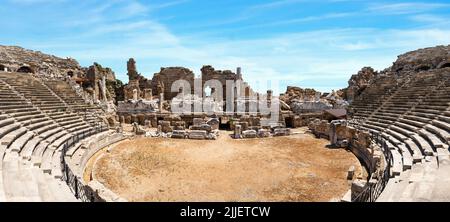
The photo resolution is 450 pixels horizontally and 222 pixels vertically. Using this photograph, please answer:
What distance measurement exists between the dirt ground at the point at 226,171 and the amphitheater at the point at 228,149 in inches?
2.1

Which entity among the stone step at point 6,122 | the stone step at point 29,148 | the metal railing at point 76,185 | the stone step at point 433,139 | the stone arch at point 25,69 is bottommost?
the metal railing at point 76,185

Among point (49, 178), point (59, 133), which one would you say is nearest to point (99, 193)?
point (49, 178)

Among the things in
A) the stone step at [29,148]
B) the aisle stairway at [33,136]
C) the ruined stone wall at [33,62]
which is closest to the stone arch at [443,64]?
the aisle stairway at [33,136]

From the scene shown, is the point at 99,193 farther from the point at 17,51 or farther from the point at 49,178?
the point at 17,51

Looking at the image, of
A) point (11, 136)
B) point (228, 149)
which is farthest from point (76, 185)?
point (228, 149)

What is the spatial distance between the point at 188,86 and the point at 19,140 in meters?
30.0

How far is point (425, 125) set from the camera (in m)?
13.5

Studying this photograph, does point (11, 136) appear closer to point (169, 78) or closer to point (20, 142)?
point (20, 142)

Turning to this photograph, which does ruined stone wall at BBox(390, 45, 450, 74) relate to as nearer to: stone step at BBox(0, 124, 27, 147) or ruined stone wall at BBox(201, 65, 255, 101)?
ruined stone wall at BBox(201, 65, 255, 101)

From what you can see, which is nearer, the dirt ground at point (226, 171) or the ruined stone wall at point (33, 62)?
the dirt ground at point (226, 171)

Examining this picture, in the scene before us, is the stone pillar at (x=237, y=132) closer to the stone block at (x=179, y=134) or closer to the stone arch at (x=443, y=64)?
the stone block at (x=179, y=134)

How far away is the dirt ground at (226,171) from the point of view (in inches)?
400

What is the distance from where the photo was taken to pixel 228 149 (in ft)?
56.6
